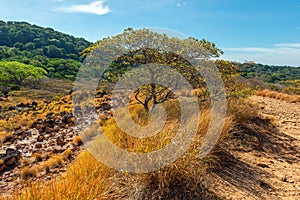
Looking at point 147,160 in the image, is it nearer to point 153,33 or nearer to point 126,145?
point 126,145

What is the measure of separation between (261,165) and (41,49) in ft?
253

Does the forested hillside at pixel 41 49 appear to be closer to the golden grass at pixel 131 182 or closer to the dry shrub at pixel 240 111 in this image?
the dry shrub at pixel 240 111

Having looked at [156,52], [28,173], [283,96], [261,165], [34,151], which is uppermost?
[156,52]

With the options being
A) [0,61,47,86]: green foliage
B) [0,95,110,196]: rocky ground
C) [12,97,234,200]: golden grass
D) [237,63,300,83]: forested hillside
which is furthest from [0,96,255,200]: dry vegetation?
[0,61,47,86]: green foliage

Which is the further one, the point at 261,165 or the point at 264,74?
the point at 264,74

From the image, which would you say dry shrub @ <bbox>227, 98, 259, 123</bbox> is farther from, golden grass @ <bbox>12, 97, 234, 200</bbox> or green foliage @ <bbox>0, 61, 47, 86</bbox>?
green foliage @ <bbox>0, 61, 47, 86</bbox>

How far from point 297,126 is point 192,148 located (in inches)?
185

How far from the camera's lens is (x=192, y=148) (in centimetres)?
329

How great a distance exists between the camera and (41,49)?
71.4 m

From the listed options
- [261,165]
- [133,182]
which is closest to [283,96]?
[261,165]

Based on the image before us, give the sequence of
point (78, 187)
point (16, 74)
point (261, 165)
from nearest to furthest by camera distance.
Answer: point (78, 187)
point (261, 165)
point (16, 74)

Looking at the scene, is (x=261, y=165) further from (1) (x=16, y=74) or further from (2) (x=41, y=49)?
(2) (x=41, y=49)

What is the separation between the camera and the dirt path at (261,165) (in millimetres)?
3011

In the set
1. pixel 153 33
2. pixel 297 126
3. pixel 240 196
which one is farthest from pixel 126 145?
pixel 297 126
